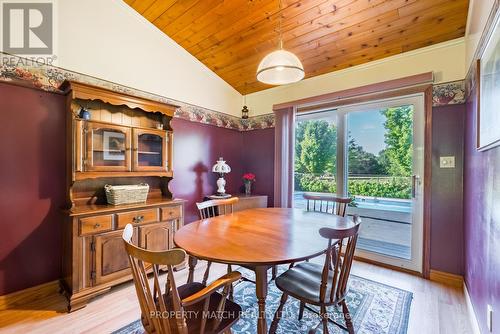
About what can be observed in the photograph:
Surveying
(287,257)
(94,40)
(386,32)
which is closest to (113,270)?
(287,257)

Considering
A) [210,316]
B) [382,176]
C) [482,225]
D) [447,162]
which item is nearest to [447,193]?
[447,162]

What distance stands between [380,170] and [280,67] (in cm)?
196

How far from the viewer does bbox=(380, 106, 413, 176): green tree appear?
265cm

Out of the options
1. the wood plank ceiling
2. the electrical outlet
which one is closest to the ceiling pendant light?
the wood plank ceiling

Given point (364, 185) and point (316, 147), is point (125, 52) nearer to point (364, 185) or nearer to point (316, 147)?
point (316, 147)

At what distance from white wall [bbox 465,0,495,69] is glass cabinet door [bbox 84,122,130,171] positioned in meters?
2.94

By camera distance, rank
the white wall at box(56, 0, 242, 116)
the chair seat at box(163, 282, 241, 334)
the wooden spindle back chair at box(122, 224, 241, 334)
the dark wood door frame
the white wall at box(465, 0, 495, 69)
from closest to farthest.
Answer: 1. the wooden spindle back chair at box(122, 224, 241, 334)
2. the chair seat at box(163, 282, 241, 334)
3. the white wall at box(465, 0, 495, 69)
4. the white wall at box(56, 0, 242, 116)
5. the dark wood door frame

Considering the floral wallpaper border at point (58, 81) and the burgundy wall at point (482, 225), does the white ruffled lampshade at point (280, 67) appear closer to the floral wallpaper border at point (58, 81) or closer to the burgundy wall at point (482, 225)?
the burgundy wall at point (482, 225)

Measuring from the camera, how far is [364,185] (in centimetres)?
296

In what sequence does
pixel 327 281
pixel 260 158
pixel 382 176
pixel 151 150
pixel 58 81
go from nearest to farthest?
pixel 327 281 < pixel 58 81 < pixel 151 150 < pixel 382 176 < pixel 260 158

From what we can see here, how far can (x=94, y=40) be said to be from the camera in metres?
2.37

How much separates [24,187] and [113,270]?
1.05 meters

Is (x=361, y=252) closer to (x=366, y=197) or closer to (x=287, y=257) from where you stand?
(x=366, y=197)

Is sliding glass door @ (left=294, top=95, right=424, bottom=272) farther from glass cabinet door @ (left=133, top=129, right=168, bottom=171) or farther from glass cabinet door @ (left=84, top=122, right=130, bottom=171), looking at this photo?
glass cabinet door @ (left=84, top=122, right=130, bottom=171)
